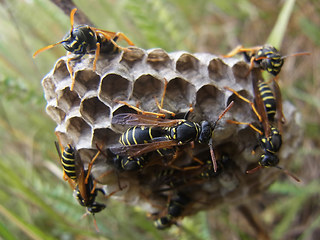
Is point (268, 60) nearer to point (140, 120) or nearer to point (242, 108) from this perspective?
point (242, 108)

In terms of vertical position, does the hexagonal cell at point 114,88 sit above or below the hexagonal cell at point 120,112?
above

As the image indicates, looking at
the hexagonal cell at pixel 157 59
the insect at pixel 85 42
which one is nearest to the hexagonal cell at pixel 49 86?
the insect at pixel 85 42

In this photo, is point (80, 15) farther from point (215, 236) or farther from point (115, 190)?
point (215, 236)

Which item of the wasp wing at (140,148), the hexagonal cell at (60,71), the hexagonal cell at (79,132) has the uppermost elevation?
the hexagonal cell at (60,71)

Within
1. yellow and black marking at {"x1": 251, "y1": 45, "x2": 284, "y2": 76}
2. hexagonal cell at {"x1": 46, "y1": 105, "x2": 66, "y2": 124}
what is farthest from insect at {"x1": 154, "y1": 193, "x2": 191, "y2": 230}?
yellow and black marking at {"x1": 251, "y1": 45, "x2": 284, "y2": 76}

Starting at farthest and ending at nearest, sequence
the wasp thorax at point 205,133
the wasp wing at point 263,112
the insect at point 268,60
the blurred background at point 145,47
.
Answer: the blurred background at point 145,47, the insect at point 268,60, the wasp wing at point 263,112, the wasp thorax at point 205,133

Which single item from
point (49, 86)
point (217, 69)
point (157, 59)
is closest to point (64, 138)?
point (49, 86)

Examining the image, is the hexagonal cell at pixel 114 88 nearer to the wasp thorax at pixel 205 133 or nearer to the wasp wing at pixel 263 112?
the wasp thorax at pixel 205 133
